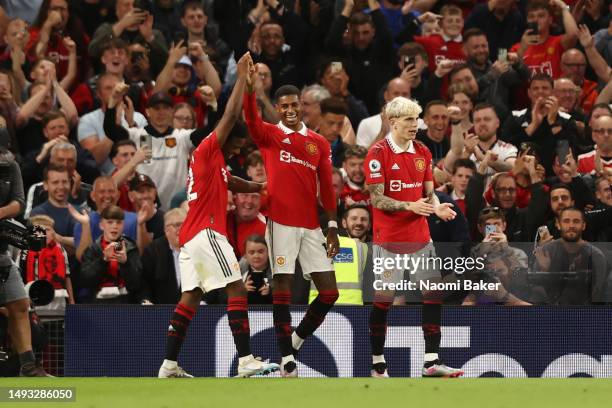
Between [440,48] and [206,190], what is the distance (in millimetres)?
7496

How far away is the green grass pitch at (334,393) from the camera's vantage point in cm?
866

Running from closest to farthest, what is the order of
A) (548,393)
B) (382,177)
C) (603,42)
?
1. (548,393)
2. (382,177)
3. (603,42)

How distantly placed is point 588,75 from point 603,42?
483 millimetres

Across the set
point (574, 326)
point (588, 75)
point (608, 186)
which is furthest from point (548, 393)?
point (588, 75)

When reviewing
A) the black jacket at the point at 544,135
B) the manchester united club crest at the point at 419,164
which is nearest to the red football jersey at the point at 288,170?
the manchester united club crest at the point at 419,164

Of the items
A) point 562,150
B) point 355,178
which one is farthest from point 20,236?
point 562,150

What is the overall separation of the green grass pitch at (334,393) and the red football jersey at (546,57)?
8.03 m

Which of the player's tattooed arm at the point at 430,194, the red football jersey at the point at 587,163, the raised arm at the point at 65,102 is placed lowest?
the player's tattooed arm at the point at 430,194

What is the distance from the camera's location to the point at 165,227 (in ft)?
44.1

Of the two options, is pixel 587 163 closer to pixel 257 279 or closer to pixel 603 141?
pixel 603 141

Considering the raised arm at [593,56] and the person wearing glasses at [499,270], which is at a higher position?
the raised arm at [593,56]

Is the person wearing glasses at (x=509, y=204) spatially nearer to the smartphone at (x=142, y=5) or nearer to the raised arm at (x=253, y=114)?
the raised arm at (x=253, y=114)

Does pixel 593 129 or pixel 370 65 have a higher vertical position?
pixel 370 65

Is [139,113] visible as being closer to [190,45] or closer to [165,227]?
[190,45]
